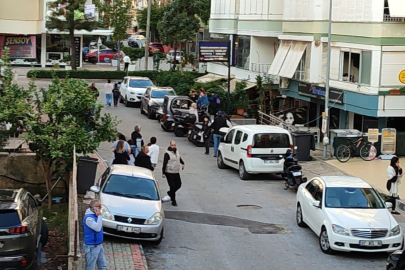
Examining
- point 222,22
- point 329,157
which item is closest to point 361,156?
point 329,157

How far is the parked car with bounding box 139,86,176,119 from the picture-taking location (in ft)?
119

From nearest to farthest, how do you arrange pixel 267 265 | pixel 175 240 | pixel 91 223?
pixel 91 223 → pixel 267 265 → pixel 175 240

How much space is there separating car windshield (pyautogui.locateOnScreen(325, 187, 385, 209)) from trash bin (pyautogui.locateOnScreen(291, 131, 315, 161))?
34.4 ft

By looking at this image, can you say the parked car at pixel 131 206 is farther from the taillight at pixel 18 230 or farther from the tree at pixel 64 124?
the taillight at pixel 18 230

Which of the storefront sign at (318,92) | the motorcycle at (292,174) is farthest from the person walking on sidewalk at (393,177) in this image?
the storefront sign at (318,92)

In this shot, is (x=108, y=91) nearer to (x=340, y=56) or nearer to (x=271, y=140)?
(x=340, y=56)

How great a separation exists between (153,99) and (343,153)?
12420mm

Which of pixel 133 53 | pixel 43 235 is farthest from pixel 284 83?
pixel 133 53

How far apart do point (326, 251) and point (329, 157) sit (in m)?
12.8

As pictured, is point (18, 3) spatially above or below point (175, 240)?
above

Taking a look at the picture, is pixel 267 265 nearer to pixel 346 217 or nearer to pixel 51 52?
pixel 346 217

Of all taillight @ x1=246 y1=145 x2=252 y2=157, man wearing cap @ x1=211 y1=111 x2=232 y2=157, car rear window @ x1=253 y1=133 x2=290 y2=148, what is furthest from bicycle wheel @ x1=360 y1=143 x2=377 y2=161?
taillight @ x1=246 y1=145 x2=252 y2=157

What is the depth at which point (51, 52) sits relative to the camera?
60500 mm

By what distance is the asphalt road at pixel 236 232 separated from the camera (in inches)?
598
